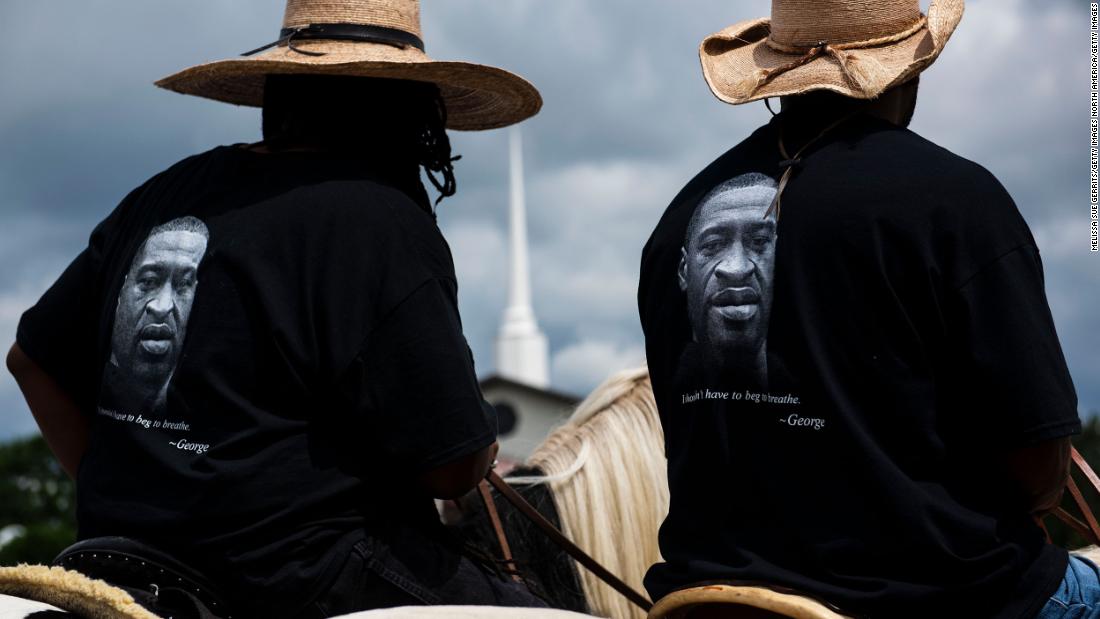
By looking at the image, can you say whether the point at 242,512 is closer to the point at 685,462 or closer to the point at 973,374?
the point at 685,462

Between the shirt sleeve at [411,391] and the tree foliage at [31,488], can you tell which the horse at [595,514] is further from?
the tree foliage at [31,488]

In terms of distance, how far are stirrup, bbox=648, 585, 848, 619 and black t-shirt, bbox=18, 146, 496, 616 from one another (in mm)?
636

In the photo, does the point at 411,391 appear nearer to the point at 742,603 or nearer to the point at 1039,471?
the point at 742,603

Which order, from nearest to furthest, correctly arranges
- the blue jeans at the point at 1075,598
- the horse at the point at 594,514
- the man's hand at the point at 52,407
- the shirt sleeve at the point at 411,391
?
the blue jeans at the point at 1075,598, the shirt sleeve at the point at 411,391, the man's hand at the point at 52,407, the horse at the point at 594,514

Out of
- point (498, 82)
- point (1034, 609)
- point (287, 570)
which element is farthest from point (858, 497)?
point (498, 82)

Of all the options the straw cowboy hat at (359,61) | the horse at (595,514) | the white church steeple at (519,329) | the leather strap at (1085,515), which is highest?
the straw cowboy hat at (359,61)

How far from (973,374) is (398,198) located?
4.55 ft

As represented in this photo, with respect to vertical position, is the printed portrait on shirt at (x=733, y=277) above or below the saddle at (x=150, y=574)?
above

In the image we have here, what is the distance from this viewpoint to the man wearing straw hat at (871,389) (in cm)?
258

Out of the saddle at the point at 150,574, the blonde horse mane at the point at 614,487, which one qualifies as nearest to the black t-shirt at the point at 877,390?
the saddle at the point at 150,574

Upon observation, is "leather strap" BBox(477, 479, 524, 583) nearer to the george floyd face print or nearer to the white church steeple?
the george floyd face print

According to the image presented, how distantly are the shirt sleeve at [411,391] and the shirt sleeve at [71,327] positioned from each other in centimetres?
84

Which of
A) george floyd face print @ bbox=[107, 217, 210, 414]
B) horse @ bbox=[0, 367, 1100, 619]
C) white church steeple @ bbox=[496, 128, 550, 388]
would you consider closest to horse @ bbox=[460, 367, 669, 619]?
horse @ bbox=[0, 367, 1100, 619]

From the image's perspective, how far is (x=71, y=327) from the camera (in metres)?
3.51
